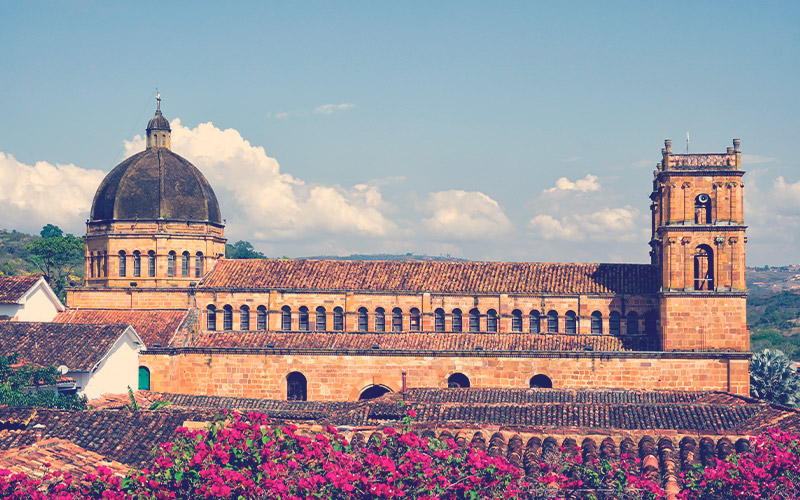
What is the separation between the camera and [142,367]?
147ft

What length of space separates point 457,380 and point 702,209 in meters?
14.5

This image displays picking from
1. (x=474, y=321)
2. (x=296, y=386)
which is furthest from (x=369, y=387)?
(x=474, y=321)

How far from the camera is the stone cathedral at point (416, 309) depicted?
4322cm

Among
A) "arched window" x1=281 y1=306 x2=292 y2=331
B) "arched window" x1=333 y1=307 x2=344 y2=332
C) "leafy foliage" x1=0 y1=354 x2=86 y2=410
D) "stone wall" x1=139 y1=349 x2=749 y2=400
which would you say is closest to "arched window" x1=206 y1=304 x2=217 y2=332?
"stone wall" x1=139 y1=349 x2=749 y2=400

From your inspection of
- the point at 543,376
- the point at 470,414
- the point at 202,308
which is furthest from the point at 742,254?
the point at 202,308

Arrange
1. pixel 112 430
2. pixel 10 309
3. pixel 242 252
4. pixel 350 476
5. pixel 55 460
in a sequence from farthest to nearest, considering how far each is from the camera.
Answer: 1. pixel 242 252
2. pixel 10 309
3. pixel 112 430
4. pixel 55 460
5. pixel 350 476

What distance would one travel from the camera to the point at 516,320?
46.2 meters

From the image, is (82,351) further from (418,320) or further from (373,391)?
(418,320)

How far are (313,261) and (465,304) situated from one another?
889 centimetres

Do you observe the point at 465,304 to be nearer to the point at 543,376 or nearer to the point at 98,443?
the point at 543,376

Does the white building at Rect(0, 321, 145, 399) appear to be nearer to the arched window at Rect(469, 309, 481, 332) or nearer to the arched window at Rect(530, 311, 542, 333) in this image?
the arched window at Rect(469, 309, 481, 332)

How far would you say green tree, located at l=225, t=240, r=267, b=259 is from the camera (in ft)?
359

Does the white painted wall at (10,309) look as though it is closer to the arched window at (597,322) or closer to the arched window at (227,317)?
the arched window at (227,317)

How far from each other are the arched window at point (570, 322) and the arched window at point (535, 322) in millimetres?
1342
